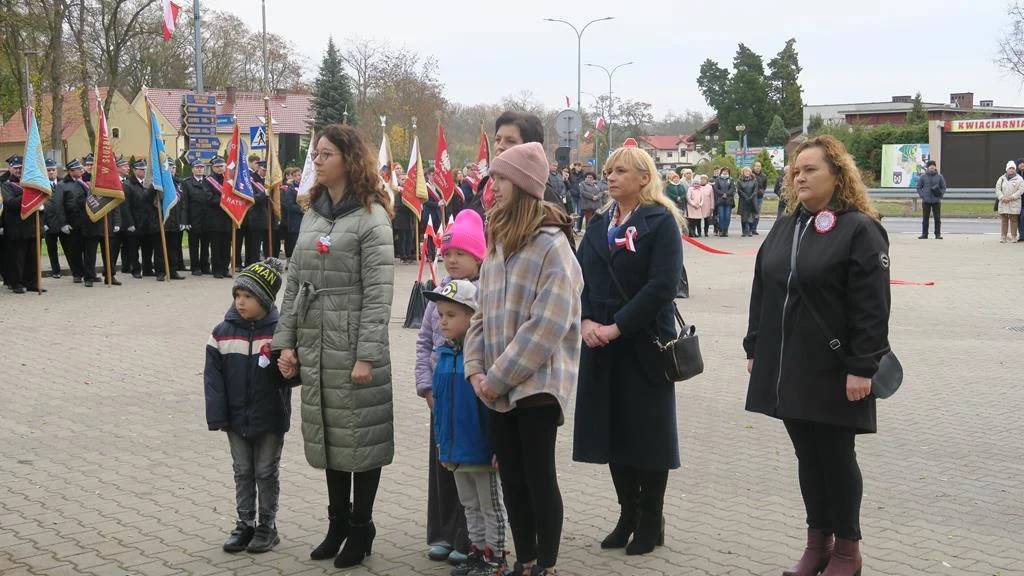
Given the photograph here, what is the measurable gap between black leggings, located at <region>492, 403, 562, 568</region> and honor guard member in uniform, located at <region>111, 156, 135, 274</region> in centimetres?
1503

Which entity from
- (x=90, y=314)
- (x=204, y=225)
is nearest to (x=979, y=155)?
(x=204, y=225)

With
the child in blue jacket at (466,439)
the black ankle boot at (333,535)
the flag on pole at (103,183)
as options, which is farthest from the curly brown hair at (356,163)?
the flag on pole at (103,183)

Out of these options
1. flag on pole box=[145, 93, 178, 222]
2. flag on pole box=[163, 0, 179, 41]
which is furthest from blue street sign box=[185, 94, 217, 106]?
flag on pole box=[145, 93, 178, 222]

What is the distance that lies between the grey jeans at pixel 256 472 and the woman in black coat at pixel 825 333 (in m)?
2.28

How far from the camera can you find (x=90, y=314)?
46.8ft

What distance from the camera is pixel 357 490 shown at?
16.3 feet

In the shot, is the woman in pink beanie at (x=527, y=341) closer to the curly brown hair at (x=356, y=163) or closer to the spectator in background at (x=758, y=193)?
the curly brown hair at (x=356, y=163)

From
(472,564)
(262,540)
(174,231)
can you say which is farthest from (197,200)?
(472,564)

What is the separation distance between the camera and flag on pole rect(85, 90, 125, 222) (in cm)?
1747

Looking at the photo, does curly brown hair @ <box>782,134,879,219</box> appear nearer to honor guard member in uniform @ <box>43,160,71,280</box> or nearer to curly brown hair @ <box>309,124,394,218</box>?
curly brown hair @ <box>309,124,394,218</box>

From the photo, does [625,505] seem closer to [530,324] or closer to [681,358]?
[681,358]

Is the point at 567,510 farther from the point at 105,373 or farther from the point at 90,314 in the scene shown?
the point at 90,314

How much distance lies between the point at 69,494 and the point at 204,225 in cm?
1360

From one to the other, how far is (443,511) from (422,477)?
4.79 feet
